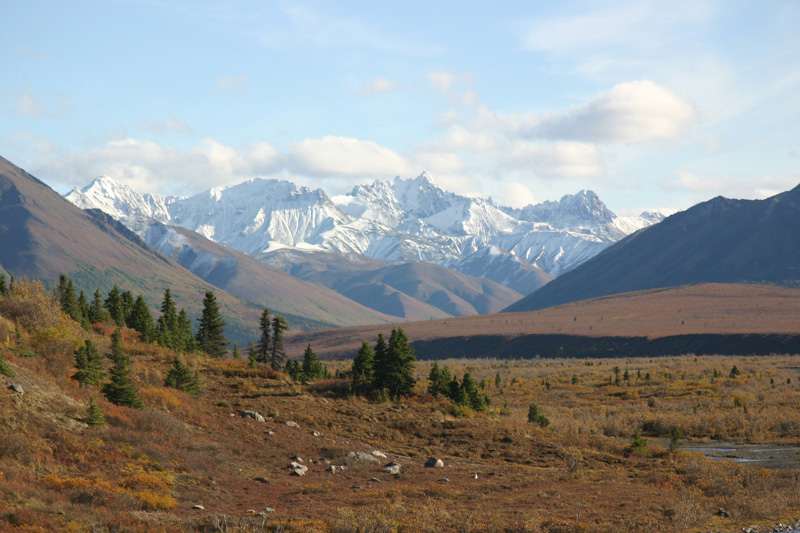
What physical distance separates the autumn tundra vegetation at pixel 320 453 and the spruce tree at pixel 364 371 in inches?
5.9

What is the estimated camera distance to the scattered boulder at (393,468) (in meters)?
25.3

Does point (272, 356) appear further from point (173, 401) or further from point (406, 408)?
point (173, 401)

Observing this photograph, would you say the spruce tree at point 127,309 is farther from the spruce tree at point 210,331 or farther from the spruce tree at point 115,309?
the spruce tree at point 210,331

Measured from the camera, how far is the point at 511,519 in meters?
19.6

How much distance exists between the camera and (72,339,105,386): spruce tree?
83.6 ft

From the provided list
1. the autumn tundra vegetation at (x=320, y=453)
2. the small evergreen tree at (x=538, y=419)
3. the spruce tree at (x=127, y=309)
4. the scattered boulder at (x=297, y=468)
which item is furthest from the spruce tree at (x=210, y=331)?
the scattered boulder at (x=297, y=468)

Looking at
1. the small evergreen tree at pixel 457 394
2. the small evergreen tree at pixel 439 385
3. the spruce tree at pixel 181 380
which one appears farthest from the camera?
the small evergreen tree at pixel 439 385

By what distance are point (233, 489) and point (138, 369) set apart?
1336 cm

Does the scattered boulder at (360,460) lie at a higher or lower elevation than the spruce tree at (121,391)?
lower

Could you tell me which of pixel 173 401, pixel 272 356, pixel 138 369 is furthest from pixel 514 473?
pixel 272 356

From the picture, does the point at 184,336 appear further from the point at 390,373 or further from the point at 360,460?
the point at 360,460

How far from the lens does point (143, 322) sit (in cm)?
4878

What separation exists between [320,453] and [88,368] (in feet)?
31.6

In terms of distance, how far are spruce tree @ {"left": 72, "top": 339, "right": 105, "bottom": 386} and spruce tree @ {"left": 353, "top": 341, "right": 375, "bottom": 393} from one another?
17.3m
